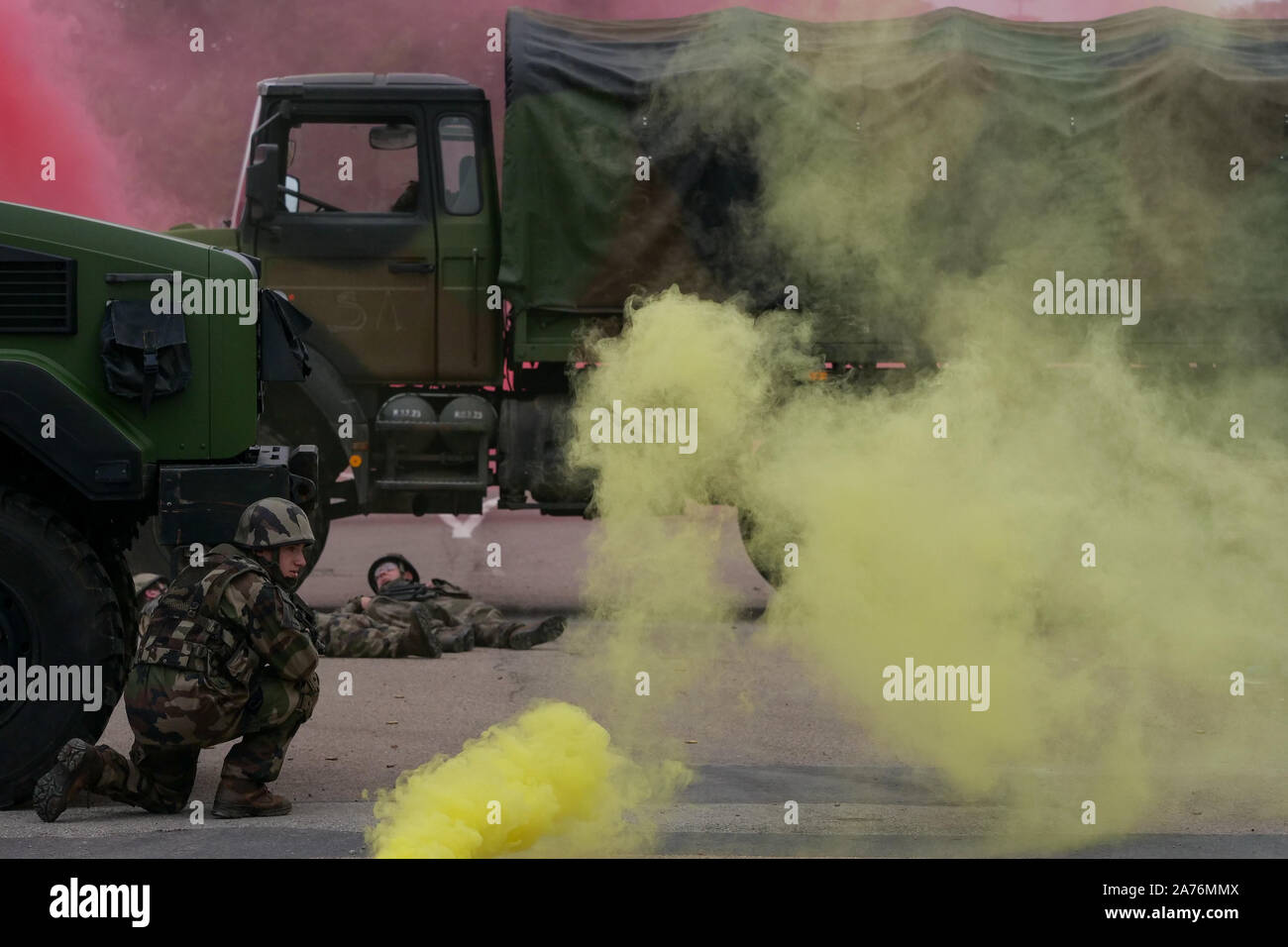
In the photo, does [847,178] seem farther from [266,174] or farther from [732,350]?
[266,174]

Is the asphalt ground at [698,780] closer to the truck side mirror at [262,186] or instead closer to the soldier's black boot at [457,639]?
the soldier's black boot at [457,639]

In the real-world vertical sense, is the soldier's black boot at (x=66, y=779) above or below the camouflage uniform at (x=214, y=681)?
below

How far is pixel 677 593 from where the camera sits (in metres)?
8.66

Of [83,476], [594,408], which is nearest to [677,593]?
[594,408]

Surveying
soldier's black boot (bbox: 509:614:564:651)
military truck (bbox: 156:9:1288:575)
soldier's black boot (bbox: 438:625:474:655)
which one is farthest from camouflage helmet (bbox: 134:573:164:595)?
soldier's black boot (bbox: 509:614:564:651)

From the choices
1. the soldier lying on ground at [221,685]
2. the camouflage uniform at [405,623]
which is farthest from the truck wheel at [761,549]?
the soldier lying on ground at [221,685]

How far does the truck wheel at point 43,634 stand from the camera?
6105mm

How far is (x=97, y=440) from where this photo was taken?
20.3 ft

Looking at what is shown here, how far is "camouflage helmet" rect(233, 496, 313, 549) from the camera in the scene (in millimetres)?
6027

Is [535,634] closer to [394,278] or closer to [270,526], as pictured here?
[394,278]

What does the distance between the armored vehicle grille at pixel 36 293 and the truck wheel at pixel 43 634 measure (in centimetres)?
67

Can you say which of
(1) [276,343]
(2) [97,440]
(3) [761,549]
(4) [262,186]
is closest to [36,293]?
(2) [97,440]
